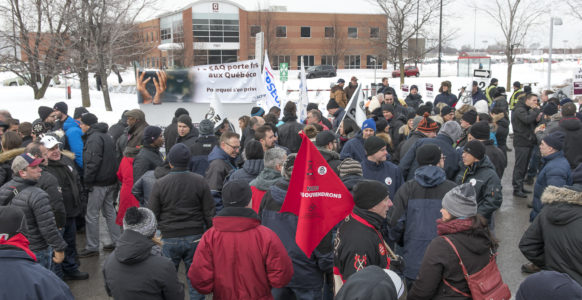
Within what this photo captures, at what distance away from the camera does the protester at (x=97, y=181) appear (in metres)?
7.27

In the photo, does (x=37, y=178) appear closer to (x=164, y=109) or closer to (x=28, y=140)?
(x=28, y=140)

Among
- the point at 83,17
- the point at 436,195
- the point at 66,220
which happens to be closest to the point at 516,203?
the point at 436,195

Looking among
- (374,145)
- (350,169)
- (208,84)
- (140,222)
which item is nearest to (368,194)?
(350,169)

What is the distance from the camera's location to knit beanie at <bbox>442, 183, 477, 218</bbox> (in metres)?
3.57

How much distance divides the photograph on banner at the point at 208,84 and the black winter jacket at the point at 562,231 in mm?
8044

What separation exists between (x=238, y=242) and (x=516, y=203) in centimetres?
791

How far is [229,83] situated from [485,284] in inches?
348

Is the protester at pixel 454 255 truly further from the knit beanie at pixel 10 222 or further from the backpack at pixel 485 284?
the knit beanie at pixel 10 222

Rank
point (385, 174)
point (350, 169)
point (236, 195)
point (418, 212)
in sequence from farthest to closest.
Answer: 1. point (385, 174)
2. point (350, 169)
3. point (418, 212)
4. point (236, 195)

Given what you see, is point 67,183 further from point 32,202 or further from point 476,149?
point 476,149

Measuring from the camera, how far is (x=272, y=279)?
3730 millimetres

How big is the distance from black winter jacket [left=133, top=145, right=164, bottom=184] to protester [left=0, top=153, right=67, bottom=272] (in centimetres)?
146

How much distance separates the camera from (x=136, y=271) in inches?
136

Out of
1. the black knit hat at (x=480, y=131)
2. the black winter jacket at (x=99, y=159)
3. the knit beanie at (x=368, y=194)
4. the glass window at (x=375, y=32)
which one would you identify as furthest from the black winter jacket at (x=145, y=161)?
the glass window at (x=375, y=32)
